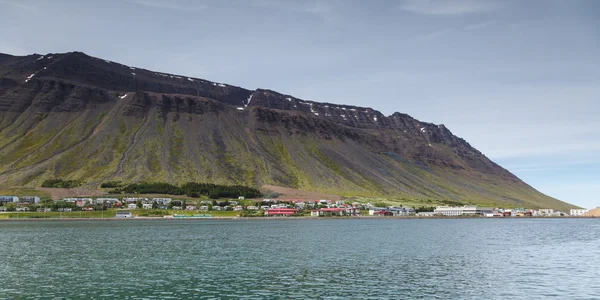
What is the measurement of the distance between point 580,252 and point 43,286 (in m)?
81.1

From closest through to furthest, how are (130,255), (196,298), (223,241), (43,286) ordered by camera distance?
(196,298) < (43,286) < (130,255) < (223,241)

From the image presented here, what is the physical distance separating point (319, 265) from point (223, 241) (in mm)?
46267

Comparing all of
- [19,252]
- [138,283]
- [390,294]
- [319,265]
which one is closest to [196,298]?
[138,283]

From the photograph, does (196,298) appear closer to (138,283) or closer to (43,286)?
(138,283)

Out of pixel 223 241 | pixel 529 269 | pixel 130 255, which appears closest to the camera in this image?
pixel 529 269

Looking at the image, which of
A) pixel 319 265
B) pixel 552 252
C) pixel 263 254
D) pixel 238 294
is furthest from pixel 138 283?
pixel 552 252

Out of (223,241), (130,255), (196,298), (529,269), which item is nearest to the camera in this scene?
(196,298)

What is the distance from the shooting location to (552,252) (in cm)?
8688

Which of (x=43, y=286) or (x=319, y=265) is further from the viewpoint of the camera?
(x=319, y=265)

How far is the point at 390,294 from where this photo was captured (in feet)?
162

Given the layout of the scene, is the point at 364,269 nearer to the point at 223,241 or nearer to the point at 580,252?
the point at 580,252

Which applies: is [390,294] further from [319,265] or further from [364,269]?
[319,265]

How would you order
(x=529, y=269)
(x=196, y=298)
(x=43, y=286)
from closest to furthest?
(x=196, y=298)
(x=43, y=286)
(x=529, y=269)

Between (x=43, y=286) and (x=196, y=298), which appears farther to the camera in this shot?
(x=43, y=286)
